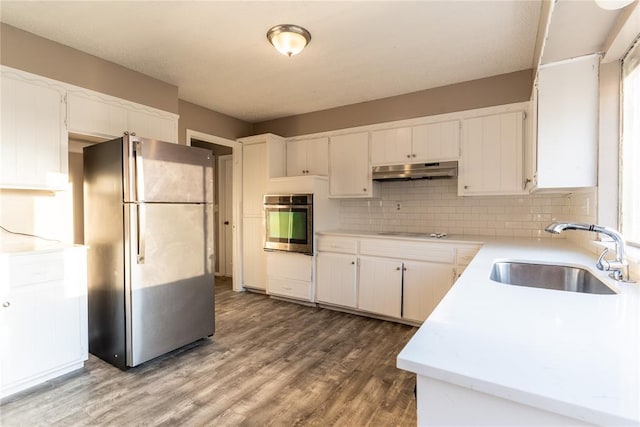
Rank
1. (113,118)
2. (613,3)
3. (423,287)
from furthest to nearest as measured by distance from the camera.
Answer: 1. (423,287)
2. (113,118)
3. (613,3)

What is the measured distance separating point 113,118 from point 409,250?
122 inches

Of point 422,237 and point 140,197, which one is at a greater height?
point 140,197

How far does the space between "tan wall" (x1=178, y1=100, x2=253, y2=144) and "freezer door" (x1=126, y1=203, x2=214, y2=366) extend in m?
1.66

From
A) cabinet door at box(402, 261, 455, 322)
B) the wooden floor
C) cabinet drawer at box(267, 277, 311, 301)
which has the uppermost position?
cabinet door at box(402, 261, 455, 322)

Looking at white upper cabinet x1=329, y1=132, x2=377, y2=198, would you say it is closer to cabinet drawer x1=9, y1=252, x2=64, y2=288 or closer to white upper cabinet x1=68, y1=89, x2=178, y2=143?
white upper cabinet x1=68, y1=89, x2=178, y2=143

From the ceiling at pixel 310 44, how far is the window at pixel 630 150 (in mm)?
716

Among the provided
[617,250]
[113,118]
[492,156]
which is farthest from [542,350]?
[113,118]

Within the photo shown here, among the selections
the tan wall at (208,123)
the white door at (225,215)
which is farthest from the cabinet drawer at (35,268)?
the white door at (225,215)

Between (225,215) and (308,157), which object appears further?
(225,215)

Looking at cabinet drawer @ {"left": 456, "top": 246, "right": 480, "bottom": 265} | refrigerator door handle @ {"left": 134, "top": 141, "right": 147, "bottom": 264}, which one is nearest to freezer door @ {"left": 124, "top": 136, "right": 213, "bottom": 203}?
refrigerator door handle @ {"left": 134, "top": 141, "right": 147, "bottom": 264}

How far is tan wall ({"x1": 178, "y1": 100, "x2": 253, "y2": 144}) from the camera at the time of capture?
12.7 feet

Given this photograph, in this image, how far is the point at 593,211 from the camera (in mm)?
2082

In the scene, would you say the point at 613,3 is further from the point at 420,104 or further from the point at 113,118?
the point at 113,118

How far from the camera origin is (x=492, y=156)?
3.14m
